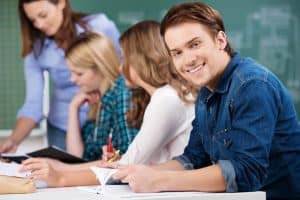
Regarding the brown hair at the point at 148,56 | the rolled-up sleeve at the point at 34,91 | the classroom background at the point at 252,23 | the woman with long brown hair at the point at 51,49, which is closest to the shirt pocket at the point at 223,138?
the brown hair at the point at 148,56

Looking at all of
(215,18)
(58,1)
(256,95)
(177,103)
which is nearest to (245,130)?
(256,95)

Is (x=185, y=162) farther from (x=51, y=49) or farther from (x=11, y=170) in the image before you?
(x=51, y=49)

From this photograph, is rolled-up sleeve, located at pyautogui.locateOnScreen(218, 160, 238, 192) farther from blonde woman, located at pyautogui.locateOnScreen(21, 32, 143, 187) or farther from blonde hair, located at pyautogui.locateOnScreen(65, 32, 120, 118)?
blonde hair, located at pyautogui.locateOnScreen(65, 32, 120, 118)

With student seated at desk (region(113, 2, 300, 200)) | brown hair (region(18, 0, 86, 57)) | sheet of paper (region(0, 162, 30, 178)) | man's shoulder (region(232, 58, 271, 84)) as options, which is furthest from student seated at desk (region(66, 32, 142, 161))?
man's shoulder (region(232, 58, 271, 84))

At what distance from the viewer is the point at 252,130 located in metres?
1.86

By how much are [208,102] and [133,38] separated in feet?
2.97

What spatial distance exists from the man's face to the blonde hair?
1.34 m

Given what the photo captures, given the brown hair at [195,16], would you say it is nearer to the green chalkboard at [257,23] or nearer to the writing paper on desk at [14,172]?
the writing paper on desk at [14,172]

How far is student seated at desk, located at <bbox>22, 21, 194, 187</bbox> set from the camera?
2621 mm

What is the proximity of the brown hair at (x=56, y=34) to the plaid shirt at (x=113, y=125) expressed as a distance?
2.09ft

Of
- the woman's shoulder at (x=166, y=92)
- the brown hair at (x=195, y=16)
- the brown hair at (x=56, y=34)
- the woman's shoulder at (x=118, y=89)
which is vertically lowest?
the woman's shoulder at (x=118, y=89)

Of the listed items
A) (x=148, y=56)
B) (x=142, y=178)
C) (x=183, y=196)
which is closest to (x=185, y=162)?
(x=142, y=178)

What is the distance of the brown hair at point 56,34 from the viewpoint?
3.89 m

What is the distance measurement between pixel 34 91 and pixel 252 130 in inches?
92.4
